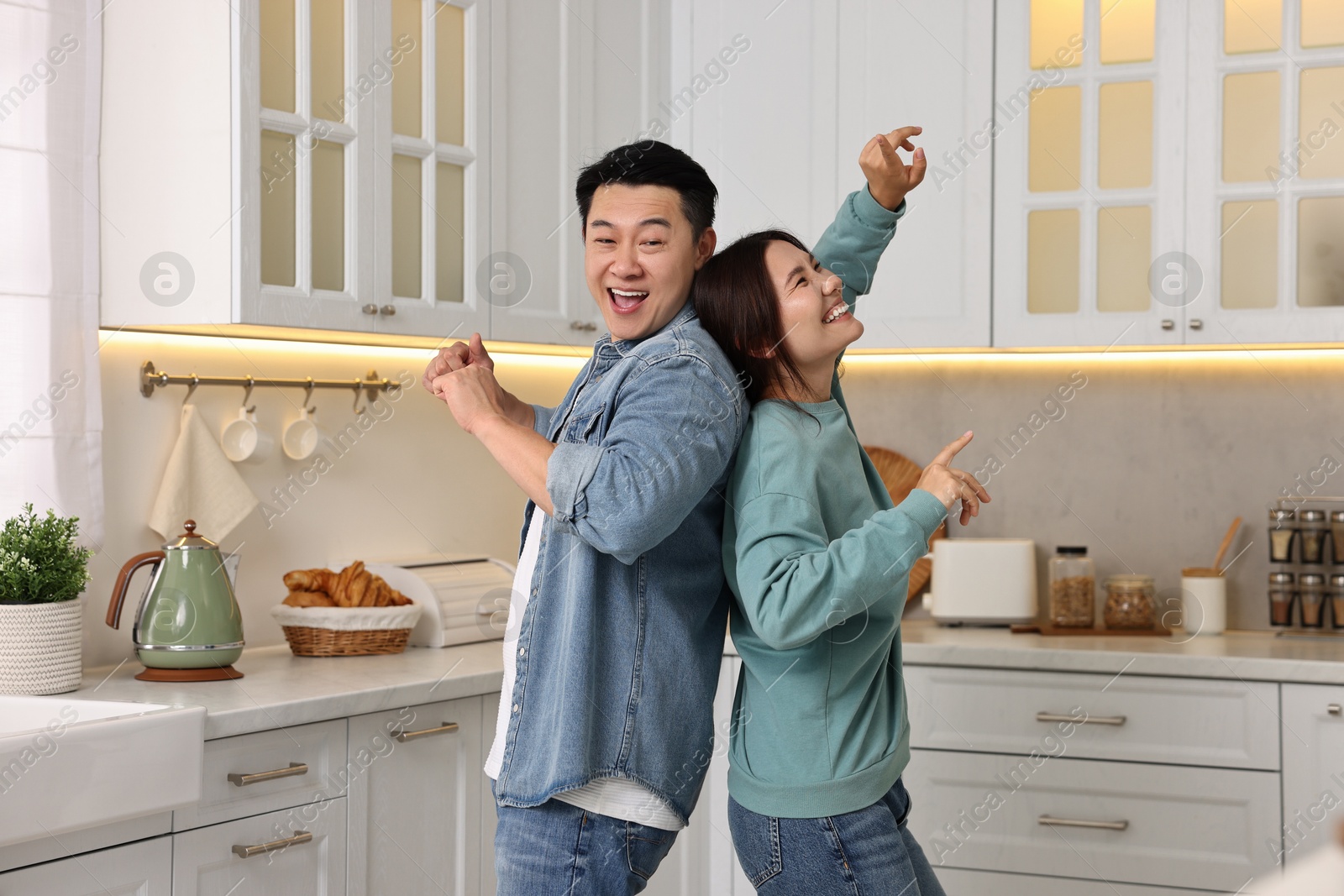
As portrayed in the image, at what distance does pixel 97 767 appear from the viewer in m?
1.64

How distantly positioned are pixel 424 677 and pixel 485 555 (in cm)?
75

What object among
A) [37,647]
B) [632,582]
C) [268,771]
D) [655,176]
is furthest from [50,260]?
[632,582]

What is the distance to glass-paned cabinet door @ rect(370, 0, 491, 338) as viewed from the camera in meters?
2.45

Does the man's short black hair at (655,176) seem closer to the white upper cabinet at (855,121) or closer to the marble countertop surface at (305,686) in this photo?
the marble countertop surface at (305,686)

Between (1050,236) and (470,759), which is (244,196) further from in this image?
(1050,236)

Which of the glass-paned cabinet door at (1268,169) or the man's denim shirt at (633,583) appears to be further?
the glass-paned cabinet door at (1268,169)

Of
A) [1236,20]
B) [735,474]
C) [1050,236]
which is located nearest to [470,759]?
[735,474]

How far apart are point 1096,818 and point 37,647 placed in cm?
197

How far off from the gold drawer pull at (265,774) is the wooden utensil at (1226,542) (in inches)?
82.2

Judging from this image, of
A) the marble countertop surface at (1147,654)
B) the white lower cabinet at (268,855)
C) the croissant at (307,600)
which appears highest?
the croissant at (307,600)

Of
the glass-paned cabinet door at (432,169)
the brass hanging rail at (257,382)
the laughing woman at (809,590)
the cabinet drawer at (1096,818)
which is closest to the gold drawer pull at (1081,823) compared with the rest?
the cabinet drawer at (1096,818)

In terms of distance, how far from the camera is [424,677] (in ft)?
7.31

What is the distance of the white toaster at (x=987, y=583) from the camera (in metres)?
2.96

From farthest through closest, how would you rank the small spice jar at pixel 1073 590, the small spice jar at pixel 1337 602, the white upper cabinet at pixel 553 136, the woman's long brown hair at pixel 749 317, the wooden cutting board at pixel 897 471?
the wooden cutting board at pixel 897 471
the small spice jar at pixel 1073 590
the small spice jar at pixel 1337 602
the white upper cabinet at pixel 553 136
the woman's long brown hair at pixel 749 317
